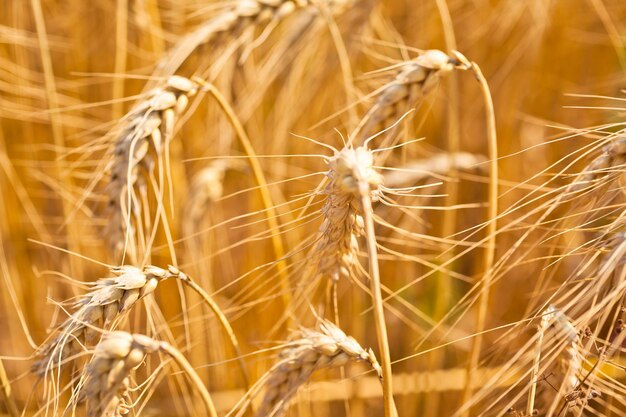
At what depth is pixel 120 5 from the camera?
1260mm

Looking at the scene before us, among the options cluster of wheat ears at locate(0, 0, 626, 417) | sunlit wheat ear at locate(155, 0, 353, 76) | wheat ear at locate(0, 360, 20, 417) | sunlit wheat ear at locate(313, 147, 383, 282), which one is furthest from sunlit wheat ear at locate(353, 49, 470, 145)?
wheat ear at locate(0, 360, 20, 417)

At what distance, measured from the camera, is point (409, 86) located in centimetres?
81

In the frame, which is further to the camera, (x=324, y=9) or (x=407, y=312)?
(x=407, y=312)

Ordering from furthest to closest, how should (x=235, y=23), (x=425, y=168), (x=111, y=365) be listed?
(x=425, y=168)
(x=235, y=23)
(x=111, y=365)

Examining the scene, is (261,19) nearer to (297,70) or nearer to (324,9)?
(324,9)

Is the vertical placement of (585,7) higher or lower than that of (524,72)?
higher

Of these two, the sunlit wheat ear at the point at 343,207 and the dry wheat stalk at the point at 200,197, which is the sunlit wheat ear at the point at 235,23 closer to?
the dry wheat stalk at the point at 200,197

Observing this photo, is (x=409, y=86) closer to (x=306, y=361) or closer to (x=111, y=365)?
(x=306, y=361)

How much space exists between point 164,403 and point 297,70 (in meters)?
0.68

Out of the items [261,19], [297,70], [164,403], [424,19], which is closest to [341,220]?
[261,19]

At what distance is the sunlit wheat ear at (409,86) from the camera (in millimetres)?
785

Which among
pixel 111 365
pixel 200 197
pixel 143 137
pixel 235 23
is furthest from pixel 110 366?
pixel 200 197

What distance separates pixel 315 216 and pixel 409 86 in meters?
0.52

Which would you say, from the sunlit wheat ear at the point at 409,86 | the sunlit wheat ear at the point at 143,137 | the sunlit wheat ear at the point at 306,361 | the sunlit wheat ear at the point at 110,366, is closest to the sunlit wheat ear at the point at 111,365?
the sunlit wheat ear at the point at 110,366
